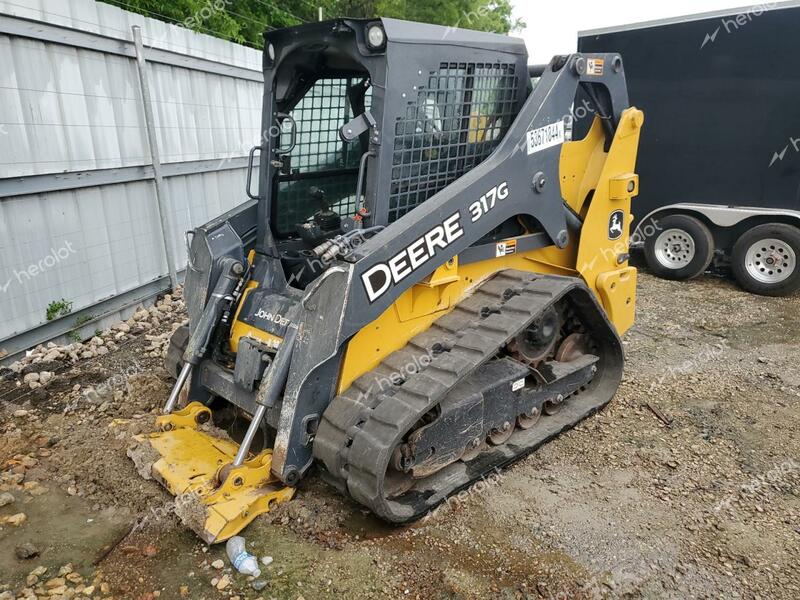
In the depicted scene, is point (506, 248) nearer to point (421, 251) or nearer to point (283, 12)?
point (421, 251)

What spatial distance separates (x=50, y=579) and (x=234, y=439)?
1308mm

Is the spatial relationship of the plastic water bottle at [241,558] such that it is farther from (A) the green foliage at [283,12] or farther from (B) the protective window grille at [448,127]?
(A) the green foliage at [283,12]

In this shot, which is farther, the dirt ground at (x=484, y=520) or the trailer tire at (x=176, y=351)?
the trailer tire at (x=176, y=351)

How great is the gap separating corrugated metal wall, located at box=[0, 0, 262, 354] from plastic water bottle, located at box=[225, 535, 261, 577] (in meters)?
3.26

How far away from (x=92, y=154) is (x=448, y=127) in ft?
12.4

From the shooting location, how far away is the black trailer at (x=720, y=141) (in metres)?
7.25

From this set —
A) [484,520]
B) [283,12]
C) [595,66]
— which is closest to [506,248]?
[595,66]

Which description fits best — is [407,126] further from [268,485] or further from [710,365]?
[710,365]

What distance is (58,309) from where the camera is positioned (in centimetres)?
550

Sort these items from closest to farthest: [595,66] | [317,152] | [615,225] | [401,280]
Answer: [401,280], [595,66], [317,152], [615,225]

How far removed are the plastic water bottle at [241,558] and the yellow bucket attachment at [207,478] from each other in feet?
0.16

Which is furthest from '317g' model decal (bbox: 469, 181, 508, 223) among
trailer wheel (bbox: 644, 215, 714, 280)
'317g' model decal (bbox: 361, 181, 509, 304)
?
trailer wheel (bbox: 644, 215, 714, 280)

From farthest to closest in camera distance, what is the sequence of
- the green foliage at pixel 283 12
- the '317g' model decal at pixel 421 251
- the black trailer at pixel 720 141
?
the green foliage at pixel 283 12, the black trailer at pixel 720 141, the '317g' model decal at pixel 421 251

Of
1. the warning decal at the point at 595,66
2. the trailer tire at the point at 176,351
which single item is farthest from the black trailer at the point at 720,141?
the trailer tire at the point at 176,351
